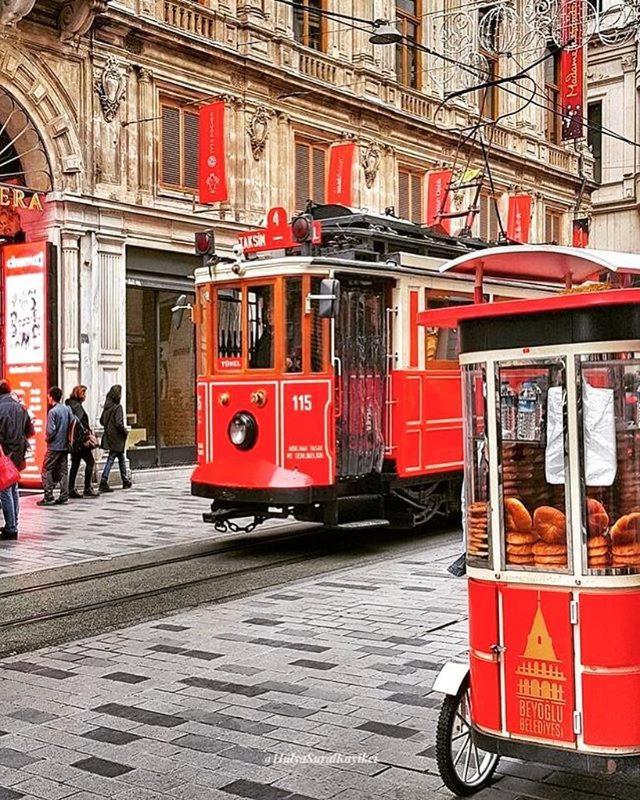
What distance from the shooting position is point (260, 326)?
37.9ft

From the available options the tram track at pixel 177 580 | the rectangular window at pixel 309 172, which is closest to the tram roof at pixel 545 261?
the tram track at pixel 177 580

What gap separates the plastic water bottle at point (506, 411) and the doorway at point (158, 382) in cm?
1446

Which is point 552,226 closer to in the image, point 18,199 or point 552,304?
point 18,199

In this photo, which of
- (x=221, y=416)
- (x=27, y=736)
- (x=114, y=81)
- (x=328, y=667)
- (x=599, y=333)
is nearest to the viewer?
(x=599, y=333)

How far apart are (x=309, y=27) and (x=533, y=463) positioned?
19.7 m

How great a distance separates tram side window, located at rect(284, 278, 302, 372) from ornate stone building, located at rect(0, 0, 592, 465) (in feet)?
23.9

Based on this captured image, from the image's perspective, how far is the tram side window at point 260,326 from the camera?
1142 centimetres

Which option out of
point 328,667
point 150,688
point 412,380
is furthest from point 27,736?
point 412,380

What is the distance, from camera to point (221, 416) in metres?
11.8

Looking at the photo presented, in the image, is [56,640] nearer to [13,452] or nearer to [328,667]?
[328,667]

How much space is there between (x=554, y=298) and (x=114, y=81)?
15.1 metres

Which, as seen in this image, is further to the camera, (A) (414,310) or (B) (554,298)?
(A) (414,310)

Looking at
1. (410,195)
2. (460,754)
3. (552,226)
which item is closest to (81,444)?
(410,195)

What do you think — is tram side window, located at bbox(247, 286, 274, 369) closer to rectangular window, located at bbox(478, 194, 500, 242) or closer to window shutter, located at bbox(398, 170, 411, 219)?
window shutter, located at bbox(398, 170, 411, 219)
